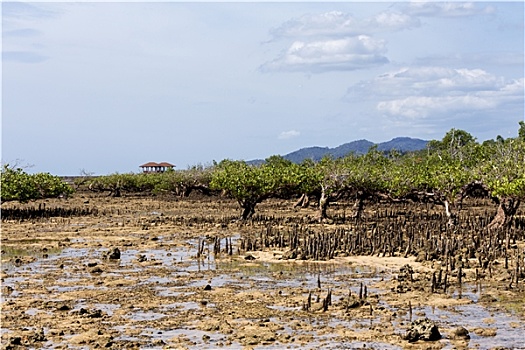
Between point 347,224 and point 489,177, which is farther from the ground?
point 489,177

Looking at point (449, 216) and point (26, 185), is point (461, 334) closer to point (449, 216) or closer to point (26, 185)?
point (449, 216)

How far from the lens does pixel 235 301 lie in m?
13.2

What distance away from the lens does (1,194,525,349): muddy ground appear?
1046 cm

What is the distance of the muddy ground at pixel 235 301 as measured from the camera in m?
10.5

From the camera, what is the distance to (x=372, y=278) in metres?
15.6

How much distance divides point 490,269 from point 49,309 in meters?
9.89

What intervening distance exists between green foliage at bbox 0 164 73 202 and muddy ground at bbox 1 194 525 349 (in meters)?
11.1

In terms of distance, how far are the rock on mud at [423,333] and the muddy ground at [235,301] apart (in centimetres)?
8

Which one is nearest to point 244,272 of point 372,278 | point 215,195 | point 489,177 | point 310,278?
point 310,278

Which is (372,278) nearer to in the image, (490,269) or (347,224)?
(490,269)

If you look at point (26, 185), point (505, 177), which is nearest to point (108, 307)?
point (505, 177)

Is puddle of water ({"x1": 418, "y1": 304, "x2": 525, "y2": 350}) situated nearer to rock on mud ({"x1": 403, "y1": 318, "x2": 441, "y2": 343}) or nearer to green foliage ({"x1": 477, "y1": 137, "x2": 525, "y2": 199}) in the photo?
rock on mud ({"x1": 403, "y1": 318, "x2": 441, "y2": 343})

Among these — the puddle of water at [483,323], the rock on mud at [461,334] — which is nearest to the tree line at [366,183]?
the puddle of water at [483,323]

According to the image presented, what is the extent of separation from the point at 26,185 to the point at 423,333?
2737 centimetres
